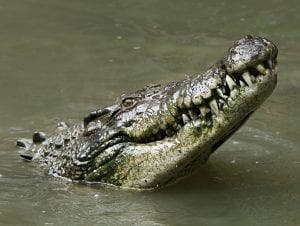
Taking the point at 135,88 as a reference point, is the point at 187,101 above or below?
above

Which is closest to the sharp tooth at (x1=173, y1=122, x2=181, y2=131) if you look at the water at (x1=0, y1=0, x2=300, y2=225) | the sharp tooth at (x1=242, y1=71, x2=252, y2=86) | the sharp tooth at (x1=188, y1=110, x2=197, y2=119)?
the sharp tooth at (x1=188, y1=110, x2=197, y2=119)

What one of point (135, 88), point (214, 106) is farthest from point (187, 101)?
point (135, 88)

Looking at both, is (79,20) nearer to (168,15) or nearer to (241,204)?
(168,15)

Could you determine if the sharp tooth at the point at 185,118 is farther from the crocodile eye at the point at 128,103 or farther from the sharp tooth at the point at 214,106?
the crocodile eye at the point at 128,103

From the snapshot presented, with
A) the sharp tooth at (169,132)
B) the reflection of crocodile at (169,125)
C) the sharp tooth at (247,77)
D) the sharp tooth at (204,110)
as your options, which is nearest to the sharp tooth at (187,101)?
the reflection of crocodile at (169,125)

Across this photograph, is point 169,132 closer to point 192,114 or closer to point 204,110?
point 192,114

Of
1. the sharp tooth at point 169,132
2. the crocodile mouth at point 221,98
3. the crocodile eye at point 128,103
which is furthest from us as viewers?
the crocodile eye at point 128,103

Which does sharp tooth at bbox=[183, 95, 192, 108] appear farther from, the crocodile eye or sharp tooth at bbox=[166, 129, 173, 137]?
the crocodile eye
